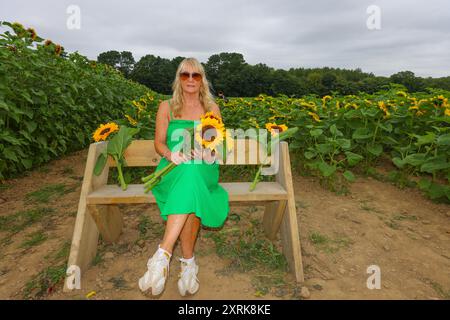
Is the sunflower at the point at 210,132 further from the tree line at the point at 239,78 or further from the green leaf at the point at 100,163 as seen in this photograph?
the tree line at the point at 239,78

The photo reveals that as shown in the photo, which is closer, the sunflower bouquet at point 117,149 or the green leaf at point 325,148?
the sunflower bouquet at point 117,149

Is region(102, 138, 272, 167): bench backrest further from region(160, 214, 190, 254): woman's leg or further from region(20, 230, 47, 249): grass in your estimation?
region(20, 230, 47, 249): grass

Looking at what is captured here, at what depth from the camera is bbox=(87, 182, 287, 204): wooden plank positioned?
238 cm

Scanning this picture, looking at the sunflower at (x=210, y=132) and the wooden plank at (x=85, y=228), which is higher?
the sunflower at (x=210, y=132)

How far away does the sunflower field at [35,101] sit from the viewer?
12.3 feet

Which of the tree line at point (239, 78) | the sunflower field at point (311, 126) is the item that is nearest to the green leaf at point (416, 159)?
the sunflower field at point (311, 126)

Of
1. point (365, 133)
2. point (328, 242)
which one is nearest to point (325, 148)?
point (365, 133)

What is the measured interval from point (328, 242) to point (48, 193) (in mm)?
3268

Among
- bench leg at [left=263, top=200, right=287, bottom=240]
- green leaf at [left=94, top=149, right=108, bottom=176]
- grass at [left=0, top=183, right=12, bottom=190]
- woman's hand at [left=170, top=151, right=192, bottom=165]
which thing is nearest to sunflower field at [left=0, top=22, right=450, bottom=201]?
grass at [left=0, top=183, right=12, bottom=190]

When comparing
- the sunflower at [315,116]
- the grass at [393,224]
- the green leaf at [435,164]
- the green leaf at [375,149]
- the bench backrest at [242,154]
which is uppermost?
the sunflower at [315,116]

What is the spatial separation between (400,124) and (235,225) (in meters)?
3.02

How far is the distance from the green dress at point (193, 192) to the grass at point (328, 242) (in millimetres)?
1021

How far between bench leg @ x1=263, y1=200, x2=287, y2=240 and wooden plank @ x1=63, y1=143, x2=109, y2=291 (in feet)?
4.84

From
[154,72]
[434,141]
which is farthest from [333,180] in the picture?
[154,72]
